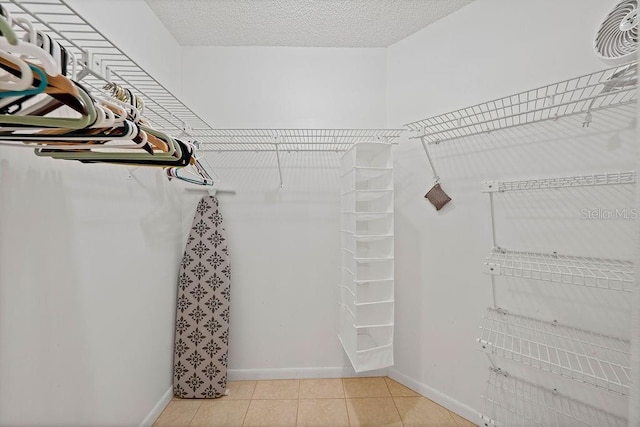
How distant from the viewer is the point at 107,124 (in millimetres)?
583

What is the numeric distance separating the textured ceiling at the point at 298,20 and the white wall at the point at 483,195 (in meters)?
0.14

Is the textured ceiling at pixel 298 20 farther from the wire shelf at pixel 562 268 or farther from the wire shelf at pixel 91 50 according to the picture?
the wire shelf at pixel 562 268

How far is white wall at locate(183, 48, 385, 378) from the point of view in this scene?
204 cm

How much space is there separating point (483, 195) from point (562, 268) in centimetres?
52

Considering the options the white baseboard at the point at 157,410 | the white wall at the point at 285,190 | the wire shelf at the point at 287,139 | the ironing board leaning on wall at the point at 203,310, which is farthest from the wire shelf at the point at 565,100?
the white baseboard at the point at 157,410

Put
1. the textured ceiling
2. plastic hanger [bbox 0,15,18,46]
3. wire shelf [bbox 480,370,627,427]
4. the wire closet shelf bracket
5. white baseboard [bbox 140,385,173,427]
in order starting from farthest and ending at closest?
the wire closet shelf bracket
the textured ceiling
white baseboard [bbox 140,385,173,427]
wire shelf [bbox 480,370,627,427]
plastic hanger [bbox 0,15,18,46]

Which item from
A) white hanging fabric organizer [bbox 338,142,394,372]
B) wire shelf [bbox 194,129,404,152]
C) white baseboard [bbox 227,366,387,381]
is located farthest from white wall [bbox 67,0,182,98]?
white baseboard [bbox 227,366,387,381]

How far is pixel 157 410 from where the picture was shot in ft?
5.41

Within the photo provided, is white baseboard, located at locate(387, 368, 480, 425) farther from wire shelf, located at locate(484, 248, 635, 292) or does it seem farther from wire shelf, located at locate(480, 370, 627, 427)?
wire shelf, located at locate(484, 248, 635, 292)

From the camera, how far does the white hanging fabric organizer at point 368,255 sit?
157 cm

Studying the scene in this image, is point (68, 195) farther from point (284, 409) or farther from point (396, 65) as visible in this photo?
point (396, 65)

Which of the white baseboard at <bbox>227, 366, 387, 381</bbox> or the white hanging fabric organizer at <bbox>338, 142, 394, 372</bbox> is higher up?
the white hanging fabric organizer at <bbox>338, 142, 394, 372</bbox>

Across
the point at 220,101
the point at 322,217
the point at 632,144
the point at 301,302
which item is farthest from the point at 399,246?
the point at 220,101

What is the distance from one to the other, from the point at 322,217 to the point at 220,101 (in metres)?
1.19
